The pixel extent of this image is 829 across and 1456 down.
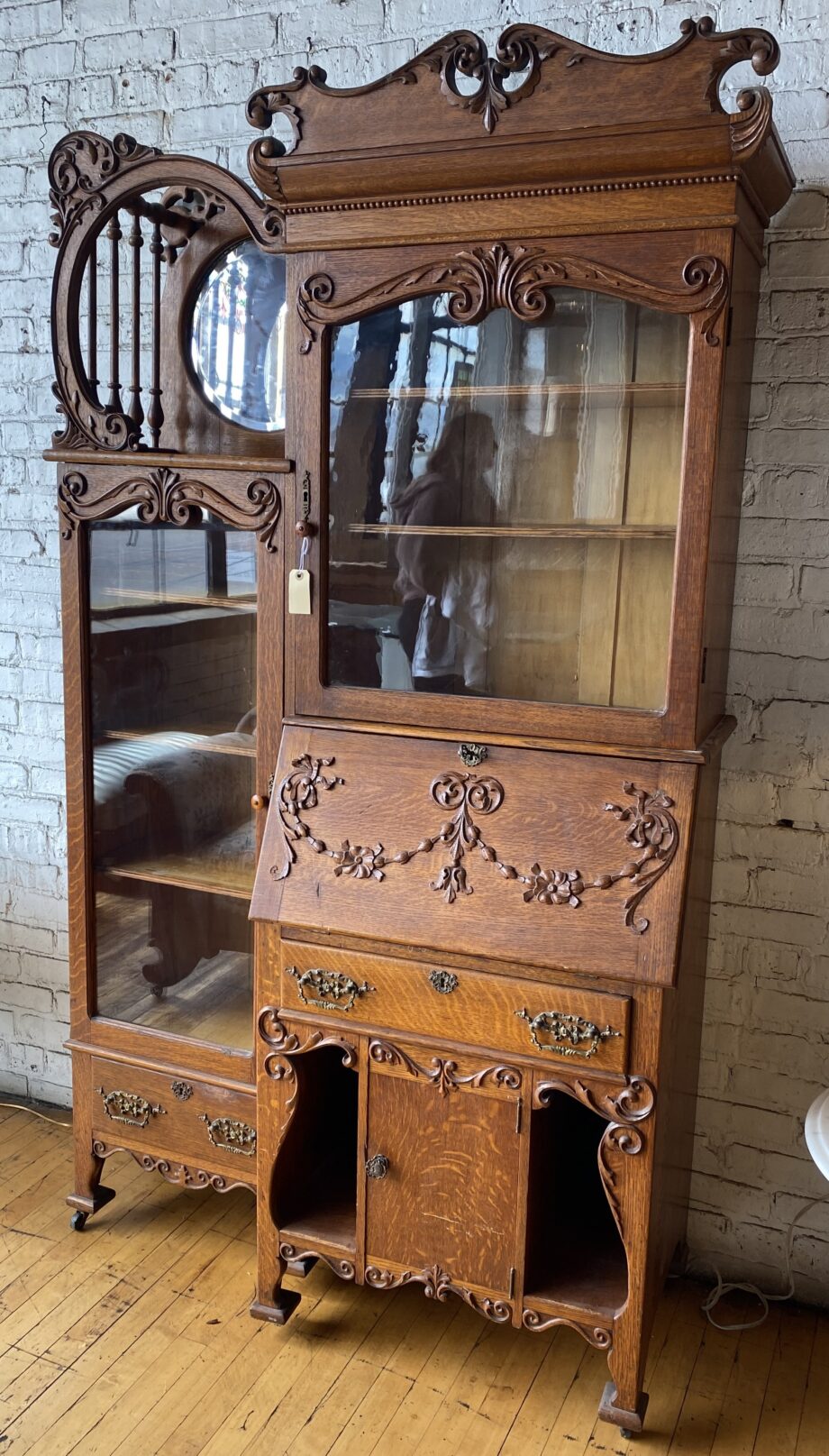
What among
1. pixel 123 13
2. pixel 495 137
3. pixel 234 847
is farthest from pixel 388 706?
pixel 123 13

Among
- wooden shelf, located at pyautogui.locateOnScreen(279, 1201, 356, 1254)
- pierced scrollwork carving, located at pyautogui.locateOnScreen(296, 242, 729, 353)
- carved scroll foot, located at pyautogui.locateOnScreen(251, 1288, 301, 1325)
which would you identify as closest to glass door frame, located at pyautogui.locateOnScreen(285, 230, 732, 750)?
pierced scrollwork carving, located at pyautogui.locateOnScreen(296, 242, 729, 353)

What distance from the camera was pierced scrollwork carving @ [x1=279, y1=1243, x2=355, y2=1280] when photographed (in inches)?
71.8

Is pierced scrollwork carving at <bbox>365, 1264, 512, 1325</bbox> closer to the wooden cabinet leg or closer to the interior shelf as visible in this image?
the wooden cabinet leg

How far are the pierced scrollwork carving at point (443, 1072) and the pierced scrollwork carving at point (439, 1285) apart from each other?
301 millimetres

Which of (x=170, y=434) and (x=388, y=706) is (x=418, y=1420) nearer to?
(x=388, y=706)

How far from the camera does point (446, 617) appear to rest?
5.72ft

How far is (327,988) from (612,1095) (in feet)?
1.50

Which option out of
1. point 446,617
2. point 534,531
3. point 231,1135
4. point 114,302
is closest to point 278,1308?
point 231,1135

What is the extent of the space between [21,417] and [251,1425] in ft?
6.33

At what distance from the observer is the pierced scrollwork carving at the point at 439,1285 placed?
5.65ft

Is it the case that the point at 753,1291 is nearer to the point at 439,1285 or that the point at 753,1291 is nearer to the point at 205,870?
the point at 439,1285

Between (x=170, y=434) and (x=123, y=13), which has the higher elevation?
(x=123, y=13)

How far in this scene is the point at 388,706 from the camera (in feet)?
5.72

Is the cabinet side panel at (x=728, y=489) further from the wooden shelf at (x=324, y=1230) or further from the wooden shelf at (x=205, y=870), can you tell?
the wooden shelf at (x=324, y=1230)
